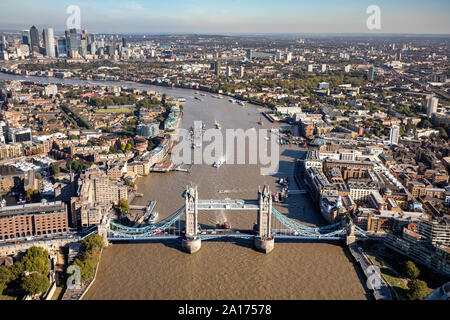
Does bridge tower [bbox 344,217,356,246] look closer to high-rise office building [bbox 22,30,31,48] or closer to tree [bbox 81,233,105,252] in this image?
tree [bbox 81,233,105,252]

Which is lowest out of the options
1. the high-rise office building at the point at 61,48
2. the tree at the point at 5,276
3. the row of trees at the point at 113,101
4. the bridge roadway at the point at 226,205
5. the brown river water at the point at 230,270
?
the brown river water at the point at 230,270

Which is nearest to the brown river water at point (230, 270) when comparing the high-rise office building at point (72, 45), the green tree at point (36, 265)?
the green tree at point (36, 265)

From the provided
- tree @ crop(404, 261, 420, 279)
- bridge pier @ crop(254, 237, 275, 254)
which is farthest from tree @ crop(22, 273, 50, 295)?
tree @ crop(404, 261, 420, 279)

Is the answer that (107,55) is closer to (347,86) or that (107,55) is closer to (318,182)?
(347,86)

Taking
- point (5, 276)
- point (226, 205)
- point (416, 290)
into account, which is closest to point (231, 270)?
point (226, 205)

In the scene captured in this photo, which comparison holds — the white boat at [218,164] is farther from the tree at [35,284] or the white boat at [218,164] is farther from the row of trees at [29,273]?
the tree at [35,284]
